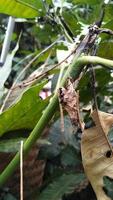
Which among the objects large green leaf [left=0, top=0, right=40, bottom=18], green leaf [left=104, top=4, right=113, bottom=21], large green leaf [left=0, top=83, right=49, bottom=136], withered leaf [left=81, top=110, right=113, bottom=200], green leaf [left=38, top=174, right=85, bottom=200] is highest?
large green leaf [left=0, top=0, right=40, bottom=18]

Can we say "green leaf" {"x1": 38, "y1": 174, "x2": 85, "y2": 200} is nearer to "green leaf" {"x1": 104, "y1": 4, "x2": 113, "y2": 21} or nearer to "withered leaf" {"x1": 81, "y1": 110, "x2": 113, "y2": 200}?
"withered leaf" {"x1": 81, "y1": 110, "x2": 113, "y2": 200}

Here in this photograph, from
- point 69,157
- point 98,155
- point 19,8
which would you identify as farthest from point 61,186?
point 19,8

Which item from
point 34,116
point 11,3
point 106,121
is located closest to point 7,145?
point 34,116

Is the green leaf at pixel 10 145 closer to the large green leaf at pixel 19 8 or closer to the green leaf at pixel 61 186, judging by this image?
the green leaf at pixel 61 186

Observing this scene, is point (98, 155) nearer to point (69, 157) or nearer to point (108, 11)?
point (69, 157)

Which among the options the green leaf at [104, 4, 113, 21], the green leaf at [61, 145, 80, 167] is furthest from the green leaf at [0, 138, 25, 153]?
the green leaf at [104, 4, 113, 21]

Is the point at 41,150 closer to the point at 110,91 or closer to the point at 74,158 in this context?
the point at 74,158
